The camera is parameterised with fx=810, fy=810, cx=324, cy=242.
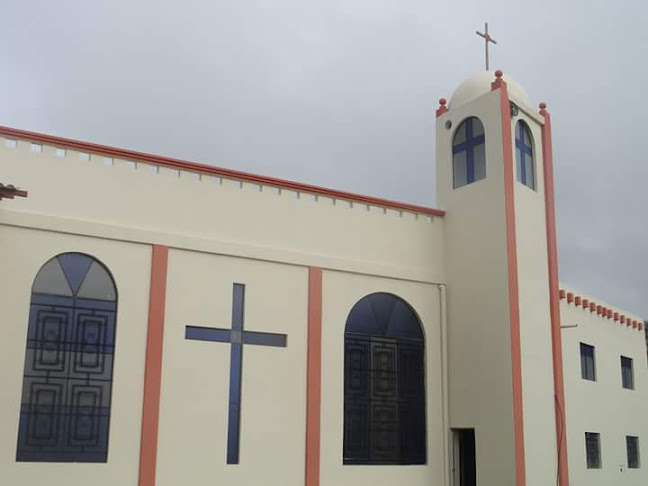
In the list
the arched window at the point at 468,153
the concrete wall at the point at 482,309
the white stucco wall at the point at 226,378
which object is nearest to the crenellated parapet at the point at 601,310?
the concrete wall at the point at 482,309

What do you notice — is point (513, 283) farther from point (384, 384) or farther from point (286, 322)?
point (286, 322)

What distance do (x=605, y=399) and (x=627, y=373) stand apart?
215 centimetres

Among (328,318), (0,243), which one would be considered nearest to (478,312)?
(328,318)

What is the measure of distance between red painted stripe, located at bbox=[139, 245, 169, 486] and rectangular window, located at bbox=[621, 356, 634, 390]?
42.5ft

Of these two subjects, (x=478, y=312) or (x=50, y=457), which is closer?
(x=50, y=457)

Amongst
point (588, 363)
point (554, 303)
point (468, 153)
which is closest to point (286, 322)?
point (468, 153)

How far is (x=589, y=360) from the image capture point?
19.0 meters

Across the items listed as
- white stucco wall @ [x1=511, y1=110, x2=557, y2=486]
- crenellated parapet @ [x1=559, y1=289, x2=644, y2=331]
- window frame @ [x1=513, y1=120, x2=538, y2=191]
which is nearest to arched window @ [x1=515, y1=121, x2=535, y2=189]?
window frame @ [x1=513, y1=120, x2=538, y2=191]

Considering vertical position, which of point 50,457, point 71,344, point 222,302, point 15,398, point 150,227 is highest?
point 150,227

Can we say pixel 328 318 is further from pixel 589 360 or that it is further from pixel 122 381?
pixel 589 360

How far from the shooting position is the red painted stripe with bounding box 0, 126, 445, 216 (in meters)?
12.3

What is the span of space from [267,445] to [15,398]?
405cm

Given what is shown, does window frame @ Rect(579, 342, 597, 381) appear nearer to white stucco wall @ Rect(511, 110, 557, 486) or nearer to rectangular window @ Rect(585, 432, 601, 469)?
rectangular window @ Rect(585, 432, 601, 469)

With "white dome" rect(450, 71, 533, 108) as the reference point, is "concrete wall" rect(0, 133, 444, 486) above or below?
below
